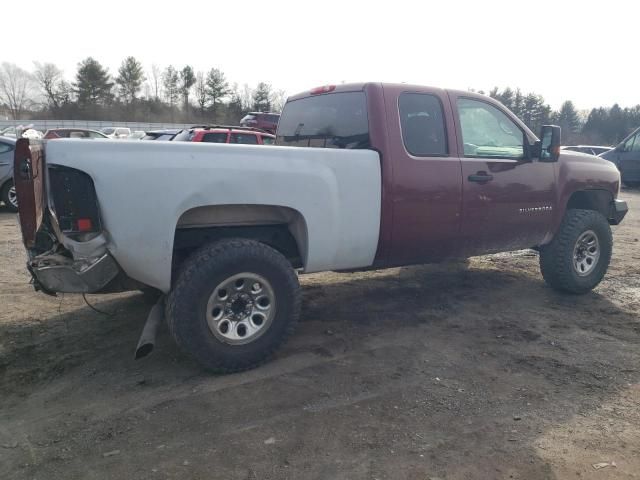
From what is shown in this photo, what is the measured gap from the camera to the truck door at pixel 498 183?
4.37m

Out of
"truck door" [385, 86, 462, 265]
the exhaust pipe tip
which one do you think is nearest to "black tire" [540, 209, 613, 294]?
"truck door" [385, 86, 462, 265]

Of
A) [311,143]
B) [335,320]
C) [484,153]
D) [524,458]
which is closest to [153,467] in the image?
[524,458]

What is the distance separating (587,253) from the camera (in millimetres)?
5348

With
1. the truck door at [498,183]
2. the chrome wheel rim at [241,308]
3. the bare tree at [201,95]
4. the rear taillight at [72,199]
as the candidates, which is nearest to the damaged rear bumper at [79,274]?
the rear taillight at [72,199]

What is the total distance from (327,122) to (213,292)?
195cm

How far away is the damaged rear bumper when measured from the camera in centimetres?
302

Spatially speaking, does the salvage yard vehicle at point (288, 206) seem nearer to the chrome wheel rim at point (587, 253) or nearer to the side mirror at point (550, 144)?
the side mirror at point (550, 144)

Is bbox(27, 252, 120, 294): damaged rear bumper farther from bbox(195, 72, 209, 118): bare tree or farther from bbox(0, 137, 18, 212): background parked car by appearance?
bbox(195, 72, 209, 118): bare tree

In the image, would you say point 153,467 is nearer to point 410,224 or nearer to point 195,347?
point 195,347

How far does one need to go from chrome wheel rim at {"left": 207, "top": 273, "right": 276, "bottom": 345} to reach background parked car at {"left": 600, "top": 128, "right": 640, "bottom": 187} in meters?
16.5

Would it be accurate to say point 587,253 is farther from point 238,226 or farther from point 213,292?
point 213,292

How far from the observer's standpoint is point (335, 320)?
4430 millimetres

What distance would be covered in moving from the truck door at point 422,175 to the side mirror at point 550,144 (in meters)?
1.05

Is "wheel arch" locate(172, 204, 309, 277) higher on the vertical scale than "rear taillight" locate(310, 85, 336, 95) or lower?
lower
